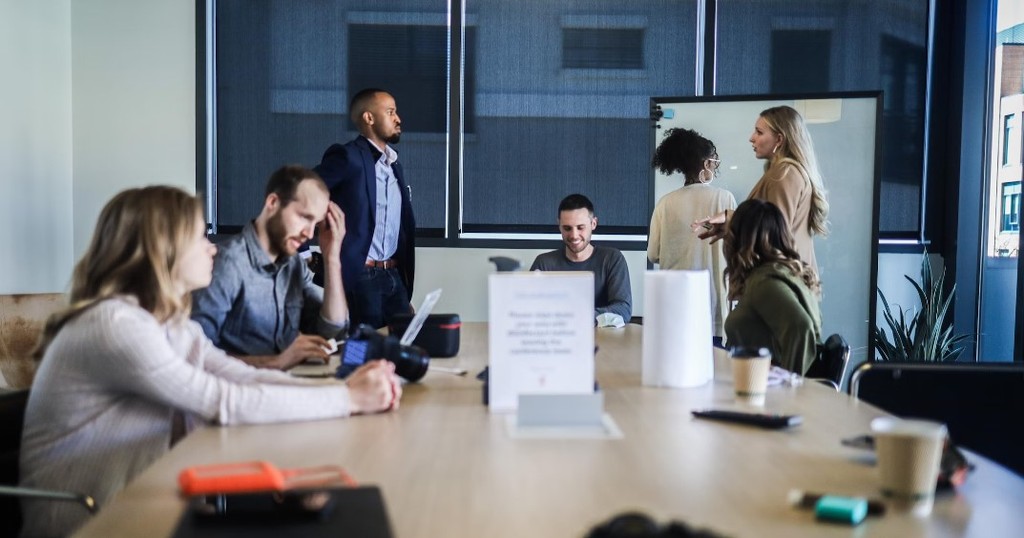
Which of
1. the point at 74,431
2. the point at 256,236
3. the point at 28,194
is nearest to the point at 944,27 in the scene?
the point at 256,236

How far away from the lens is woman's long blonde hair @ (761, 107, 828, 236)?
173 inches

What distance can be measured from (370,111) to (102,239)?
298 centimetres

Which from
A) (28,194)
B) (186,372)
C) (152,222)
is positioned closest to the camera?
(186,372)

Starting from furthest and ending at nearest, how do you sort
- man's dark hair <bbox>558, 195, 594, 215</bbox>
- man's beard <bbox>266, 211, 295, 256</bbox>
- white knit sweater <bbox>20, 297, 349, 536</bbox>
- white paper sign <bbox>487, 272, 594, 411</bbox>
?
man's dark hair <bbox>558, 195, 594, 215</bbox>, man's beard <bbox>266, 211, 295, 256</bbox>, white paper sign <bbox>487, 272, 594, 411</bbox>, white knit sweater <bbox>20, 297, 349, 536</bbox>

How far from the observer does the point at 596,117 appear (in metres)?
5.96

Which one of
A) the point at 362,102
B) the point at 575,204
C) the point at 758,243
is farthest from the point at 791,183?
the point at 362,102

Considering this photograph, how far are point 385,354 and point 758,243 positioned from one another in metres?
1.43

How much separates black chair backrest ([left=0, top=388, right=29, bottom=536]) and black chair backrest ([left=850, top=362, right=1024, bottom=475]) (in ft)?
6.48

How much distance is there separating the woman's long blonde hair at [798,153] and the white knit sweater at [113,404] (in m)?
3.05

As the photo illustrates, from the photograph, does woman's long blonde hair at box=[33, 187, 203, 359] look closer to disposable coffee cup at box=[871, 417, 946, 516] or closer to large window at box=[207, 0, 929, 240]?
disposable coffee cup at box=[871, 417, 946, 516]

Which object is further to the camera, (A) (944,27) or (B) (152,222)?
(A) (944,27)

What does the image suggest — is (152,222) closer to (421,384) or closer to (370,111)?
(421,384)

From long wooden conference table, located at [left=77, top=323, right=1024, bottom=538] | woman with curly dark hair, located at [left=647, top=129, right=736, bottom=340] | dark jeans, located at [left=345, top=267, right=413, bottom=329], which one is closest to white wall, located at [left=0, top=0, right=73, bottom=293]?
dark jeans, located at [left=345, top=267, right=413, bottom=329]

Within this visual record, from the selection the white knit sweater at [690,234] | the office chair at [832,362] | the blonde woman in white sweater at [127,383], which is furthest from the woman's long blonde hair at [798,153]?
the blonde woman in white sweater at [127,383]
